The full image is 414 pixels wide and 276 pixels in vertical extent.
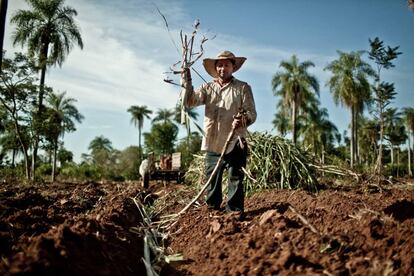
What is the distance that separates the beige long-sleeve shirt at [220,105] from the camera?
136 inches

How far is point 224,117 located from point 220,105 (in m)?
0.13

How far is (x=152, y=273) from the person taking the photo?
2.12m

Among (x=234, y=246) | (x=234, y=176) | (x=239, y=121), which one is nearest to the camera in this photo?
(x=234, y=246)

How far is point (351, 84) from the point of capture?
2597cm

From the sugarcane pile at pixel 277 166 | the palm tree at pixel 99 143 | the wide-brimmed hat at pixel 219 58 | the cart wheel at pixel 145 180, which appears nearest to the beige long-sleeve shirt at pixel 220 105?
the wide-brimmed hat at pixel 219 58

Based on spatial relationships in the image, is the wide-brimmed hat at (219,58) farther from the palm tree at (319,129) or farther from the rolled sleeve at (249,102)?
the palm tree at (319,129)

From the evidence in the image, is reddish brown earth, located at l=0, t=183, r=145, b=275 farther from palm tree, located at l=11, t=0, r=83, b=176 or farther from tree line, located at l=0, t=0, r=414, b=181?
palm tree, located at l=11, t=0, r=83, b=176

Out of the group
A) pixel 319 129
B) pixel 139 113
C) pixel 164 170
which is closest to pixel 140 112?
pixel 139 113

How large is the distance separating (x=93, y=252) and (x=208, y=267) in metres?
0.68

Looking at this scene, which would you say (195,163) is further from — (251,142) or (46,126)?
(46,126)

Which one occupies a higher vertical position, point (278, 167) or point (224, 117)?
point (224, 117)

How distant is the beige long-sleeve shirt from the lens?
3451 millimetres

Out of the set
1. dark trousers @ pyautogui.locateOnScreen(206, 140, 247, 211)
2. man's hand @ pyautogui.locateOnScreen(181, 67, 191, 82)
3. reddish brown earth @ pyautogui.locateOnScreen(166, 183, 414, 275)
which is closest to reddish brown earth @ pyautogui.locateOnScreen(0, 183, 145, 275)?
reddish brown earth @ pyautogui.locateOnScreen(166, 183, 414, 275)

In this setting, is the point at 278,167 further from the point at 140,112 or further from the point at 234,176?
the point at 140,112
